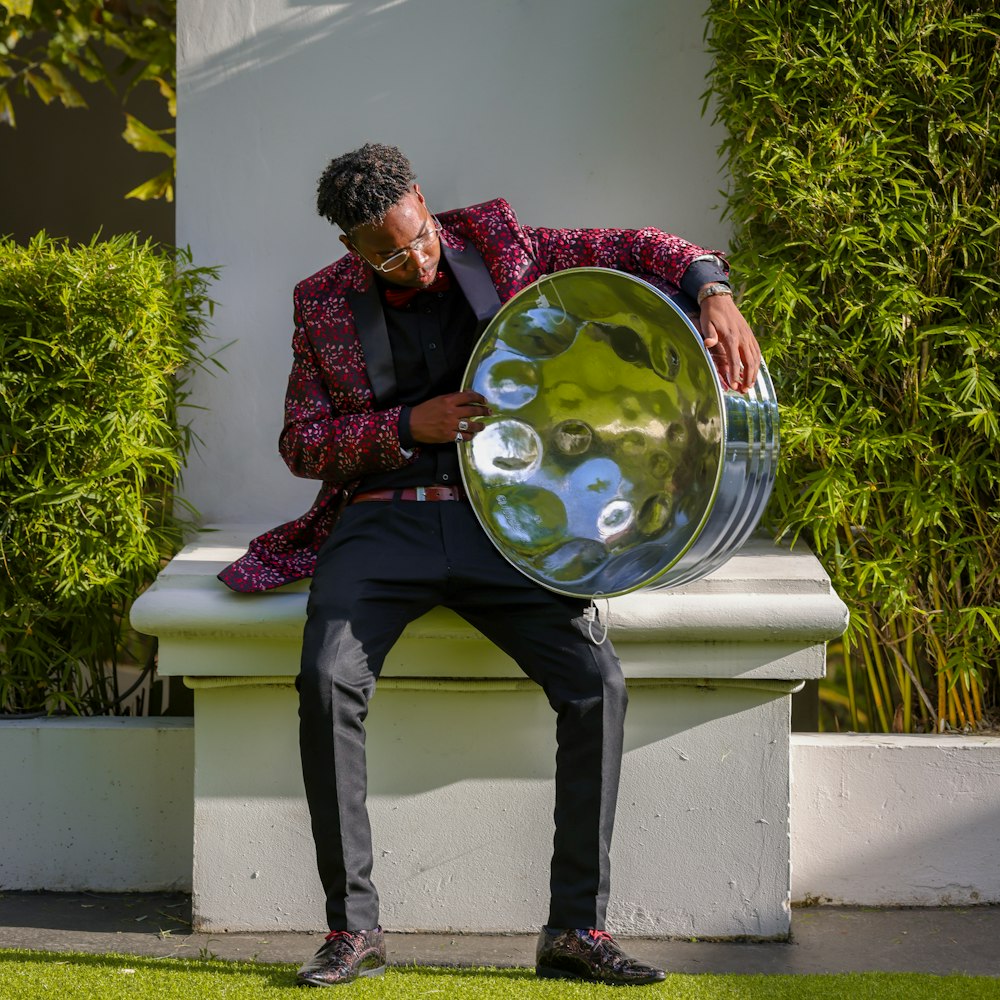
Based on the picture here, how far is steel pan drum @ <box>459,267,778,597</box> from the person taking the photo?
2.20m

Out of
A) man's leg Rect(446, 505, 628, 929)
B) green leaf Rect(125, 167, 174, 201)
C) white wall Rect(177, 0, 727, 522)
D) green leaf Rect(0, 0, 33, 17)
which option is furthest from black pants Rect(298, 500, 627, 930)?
green leaf Rect(0, 0, 33, 17)

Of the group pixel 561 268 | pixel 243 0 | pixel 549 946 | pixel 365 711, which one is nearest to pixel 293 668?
pixel 365 711

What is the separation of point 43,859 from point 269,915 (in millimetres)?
613

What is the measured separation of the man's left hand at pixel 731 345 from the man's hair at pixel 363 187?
2.03ft

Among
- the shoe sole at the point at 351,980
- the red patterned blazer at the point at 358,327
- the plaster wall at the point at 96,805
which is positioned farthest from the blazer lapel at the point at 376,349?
the shoe sole at the point at 351,980

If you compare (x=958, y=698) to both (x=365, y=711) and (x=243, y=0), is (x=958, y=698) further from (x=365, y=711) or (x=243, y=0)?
(x=243, y=0)

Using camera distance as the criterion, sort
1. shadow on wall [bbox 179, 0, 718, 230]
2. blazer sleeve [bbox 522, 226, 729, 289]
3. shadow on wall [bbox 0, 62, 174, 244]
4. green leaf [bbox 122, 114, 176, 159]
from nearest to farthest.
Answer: blazer sleeve [bbox 522, 226, 729, 289]
shadow on wall [bbox 179, 0, 718, 230]
green leaf [bbox 122, 114, 176, 159]
shadow on wall [bbox 0, 62, 174, 244]

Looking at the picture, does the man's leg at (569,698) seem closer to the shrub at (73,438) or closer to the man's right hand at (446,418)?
the man's right hand at (446,418)

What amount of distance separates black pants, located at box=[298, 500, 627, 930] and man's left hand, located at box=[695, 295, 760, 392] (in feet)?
1.65

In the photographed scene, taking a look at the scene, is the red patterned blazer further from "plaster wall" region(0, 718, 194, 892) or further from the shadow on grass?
the shadow on grass

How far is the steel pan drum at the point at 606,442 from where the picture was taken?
2.20 meters

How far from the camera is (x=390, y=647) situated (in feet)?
7.68

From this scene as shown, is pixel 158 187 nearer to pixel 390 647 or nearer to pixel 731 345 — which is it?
pixel 390 647

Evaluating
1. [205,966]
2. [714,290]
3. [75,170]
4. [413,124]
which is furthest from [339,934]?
[75,170]
